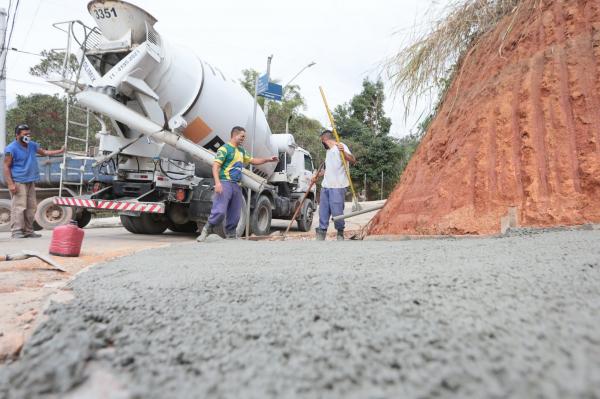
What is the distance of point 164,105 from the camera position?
5742 mm

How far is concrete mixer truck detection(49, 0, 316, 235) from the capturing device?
5227 mm

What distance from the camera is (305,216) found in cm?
923

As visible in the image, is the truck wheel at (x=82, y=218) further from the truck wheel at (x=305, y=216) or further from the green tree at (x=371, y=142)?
the green tree at (x=371, y=142)

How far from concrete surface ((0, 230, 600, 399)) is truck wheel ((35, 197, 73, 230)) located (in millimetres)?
6657

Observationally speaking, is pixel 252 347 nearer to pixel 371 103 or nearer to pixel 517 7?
pixel 517 7

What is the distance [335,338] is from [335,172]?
12.9 feet

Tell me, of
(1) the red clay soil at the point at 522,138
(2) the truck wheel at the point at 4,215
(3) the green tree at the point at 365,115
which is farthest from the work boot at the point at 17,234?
(3) the green tree at the point at 365,115

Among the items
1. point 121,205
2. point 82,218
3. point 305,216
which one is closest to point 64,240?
point 121,205

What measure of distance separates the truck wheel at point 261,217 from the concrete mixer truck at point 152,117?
2 cm

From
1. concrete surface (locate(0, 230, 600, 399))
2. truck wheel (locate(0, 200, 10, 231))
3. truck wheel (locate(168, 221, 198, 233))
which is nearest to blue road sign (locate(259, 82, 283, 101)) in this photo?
truck wheel (locate(168, 221, 198, 233))

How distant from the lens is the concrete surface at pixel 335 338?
0.72m

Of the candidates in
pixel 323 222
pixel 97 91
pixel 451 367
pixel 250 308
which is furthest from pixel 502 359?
pixel 97 91

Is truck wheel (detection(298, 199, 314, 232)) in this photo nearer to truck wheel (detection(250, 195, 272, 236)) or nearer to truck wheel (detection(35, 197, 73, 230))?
truck wheel (detection(250, 195, 272, 236))

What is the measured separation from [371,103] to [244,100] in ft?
78.3
